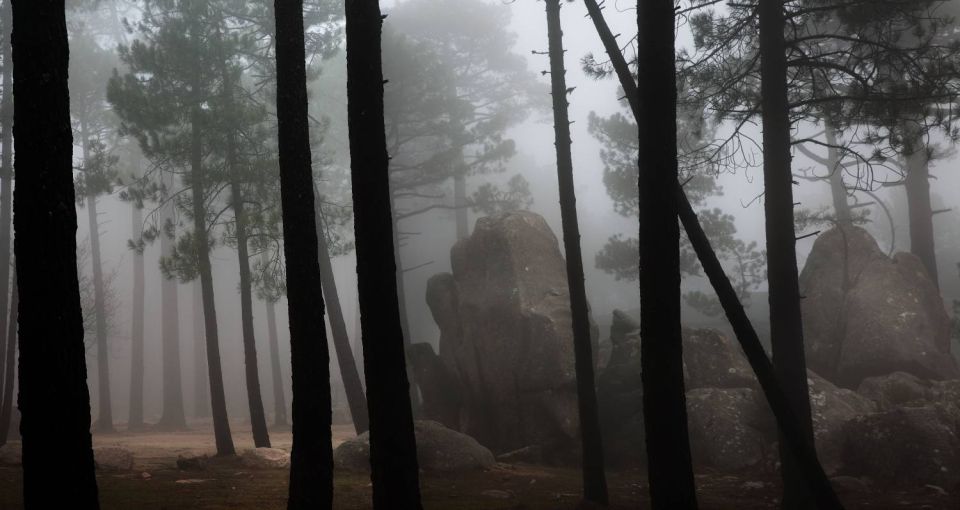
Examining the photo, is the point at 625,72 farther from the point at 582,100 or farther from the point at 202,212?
the point at 582,100

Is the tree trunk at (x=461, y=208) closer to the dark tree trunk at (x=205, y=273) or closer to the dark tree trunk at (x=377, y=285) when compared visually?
the dark tree trunk at (x=205, y=273)

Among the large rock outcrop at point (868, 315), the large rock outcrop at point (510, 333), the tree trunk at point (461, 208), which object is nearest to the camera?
the large rock outcrop at point (510, 333)

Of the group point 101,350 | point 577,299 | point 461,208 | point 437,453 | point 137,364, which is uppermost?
point 461,208

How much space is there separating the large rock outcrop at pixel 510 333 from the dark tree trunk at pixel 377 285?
10537 mm

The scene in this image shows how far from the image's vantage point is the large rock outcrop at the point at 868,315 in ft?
58.5

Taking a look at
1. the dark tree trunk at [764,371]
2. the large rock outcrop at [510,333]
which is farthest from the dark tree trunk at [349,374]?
the dark tree trunk at [764,371]

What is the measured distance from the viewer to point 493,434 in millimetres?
18000

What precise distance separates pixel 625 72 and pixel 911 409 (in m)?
8.48

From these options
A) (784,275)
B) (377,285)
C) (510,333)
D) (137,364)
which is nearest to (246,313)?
(510,333)

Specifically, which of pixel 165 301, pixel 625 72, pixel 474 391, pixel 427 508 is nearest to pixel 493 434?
pixel 474 391

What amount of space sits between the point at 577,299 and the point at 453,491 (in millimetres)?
3747

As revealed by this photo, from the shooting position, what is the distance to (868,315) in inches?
731

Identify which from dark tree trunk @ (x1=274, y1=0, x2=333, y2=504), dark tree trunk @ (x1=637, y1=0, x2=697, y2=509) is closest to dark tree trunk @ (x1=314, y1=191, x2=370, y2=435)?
dark tree trunk @ (x1=274, y1=0, x2=333, y2=504)

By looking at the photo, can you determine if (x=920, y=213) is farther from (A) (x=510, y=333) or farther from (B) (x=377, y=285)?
(B) (x=377, y=285)
